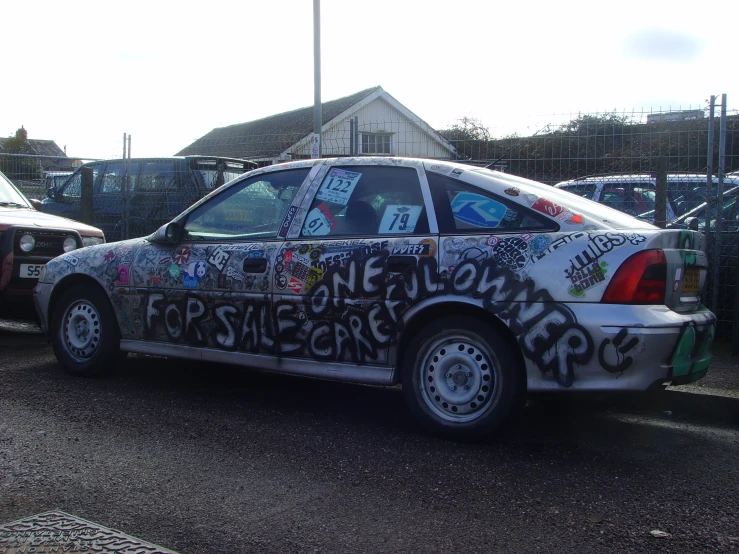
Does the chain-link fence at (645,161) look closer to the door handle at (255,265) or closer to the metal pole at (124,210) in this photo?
the door handle at (255,265)

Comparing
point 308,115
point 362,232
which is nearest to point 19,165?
point 362,232

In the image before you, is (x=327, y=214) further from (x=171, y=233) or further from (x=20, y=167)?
(x=20, y=167)

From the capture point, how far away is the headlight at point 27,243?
278 inches

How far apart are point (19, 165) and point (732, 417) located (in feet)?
36.4

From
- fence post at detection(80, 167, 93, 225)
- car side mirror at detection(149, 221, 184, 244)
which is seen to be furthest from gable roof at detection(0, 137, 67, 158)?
car side mirror at detection(149, 221, 184, 244)

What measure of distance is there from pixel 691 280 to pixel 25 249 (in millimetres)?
5855

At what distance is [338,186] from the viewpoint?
4.81 metres

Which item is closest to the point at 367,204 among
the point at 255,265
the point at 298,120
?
the point at 255,265

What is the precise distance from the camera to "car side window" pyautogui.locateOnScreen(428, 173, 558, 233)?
4.15 meters

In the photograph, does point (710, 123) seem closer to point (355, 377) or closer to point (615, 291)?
point (615, 291)

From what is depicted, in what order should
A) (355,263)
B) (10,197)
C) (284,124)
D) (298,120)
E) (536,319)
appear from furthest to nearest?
(284,124), (298,120), (10,197), (355,263), (536,319)

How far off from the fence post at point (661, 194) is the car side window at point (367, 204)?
11.7 ft

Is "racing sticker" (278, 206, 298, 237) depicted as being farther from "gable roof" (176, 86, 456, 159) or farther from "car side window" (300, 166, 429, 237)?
"gable roof" (176, 86, 456, 159)

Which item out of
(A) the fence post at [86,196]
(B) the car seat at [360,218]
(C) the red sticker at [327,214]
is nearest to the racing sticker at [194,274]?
(C) the red sticker at [327,214]
